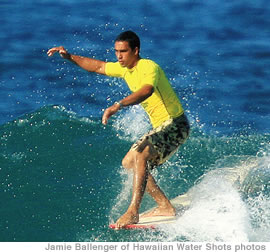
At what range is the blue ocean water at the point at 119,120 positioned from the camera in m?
9.92

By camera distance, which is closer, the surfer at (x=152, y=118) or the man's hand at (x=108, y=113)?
the man's hand at (x=108, y=113)

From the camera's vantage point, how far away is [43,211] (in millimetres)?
10180

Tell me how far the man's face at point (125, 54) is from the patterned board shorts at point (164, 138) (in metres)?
0.90

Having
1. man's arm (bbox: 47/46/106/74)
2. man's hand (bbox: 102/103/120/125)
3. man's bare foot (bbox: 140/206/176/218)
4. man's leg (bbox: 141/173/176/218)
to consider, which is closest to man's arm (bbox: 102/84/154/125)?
man's hand (bbox: 102/103/120/125)

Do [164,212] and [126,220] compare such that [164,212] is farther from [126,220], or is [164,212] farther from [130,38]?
[130,38]

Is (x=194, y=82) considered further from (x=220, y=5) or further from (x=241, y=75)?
(x=220, y=5)

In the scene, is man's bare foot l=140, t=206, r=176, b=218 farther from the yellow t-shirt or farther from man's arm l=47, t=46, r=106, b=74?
man's arm l=47, t=46, r=106, b=74

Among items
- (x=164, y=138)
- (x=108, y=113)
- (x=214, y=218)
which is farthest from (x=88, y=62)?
(x=214, y=218)

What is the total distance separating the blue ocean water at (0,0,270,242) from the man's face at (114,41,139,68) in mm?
2102

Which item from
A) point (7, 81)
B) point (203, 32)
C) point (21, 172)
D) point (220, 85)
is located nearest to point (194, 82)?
point (220, 85)

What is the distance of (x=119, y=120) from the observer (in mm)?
12711

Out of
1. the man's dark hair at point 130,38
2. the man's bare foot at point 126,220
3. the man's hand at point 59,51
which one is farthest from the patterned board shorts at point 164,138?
the man's hand at point 59,51

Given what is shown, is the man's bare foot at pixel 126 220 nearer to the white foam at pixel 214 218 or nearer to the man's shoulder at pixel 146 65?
the white foam at pixel 214 218

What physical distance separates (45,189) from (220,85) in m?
5.68
